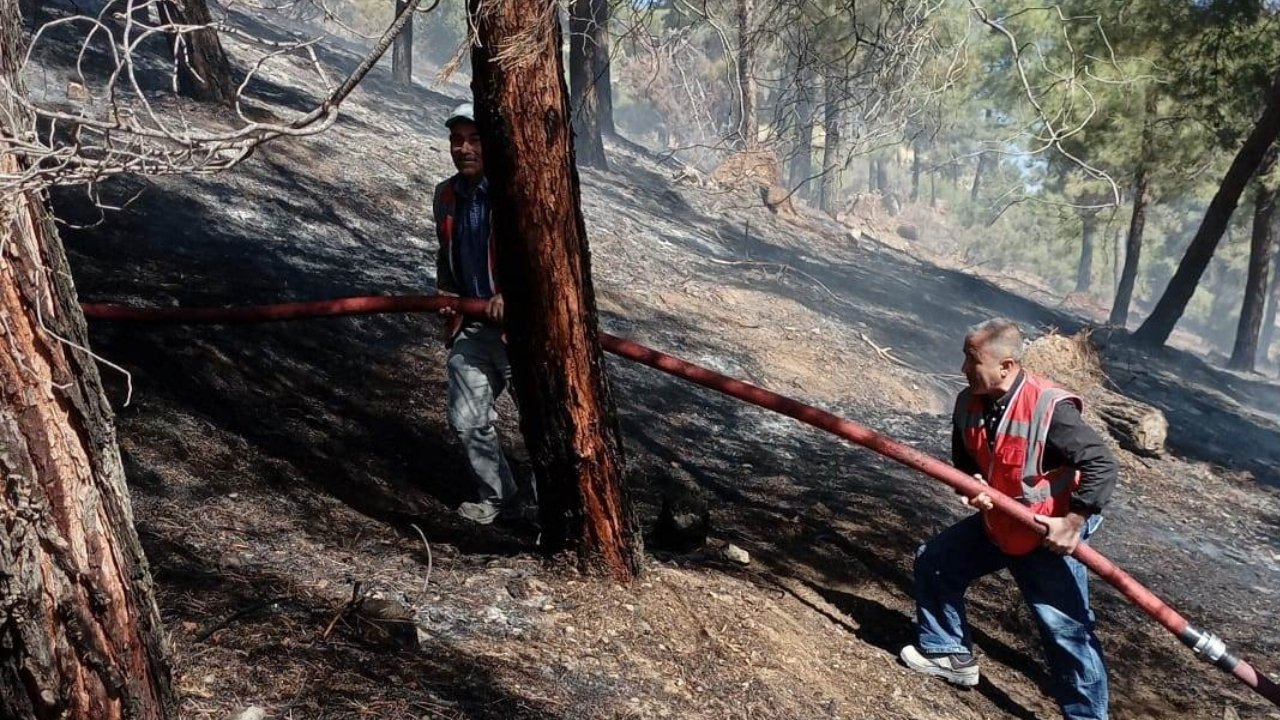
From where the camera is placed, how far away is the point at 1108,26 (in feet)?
53.7

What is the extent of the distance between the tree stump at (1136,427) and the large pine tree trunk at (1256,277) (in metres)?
10.5

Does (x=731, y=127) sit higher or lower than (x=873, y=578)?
higher

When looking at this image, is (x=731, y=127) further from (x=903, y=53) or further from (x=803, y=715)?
(x=803, y=715)

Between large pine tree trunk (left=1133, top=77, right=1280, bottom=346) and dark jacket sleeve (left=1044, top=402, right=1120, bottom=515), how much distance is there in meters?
13.8

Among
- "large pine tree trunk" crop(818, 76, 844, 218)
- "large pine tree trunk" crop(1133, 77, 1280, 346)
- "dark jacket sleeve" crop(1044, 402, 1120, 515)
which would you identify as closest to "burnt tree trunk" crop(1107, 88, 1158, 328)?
"large pine tree trunk" crop(1133, 77, 1280, 346)

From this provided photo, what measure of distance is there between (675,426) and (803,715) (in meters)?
4.14

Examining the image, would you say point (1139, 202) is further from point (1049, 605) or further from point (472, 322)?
point (472, 322)

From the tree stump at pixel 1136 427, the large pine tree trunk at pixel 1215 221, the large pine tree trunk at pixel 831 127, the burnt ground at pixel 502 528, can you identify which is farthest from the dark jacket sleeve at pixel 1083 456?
the large pine tree trunk at pixel 1215 221

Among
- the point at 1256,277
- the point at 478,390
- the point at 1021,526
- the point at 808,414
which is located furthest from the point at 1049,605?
the point at 1256,277

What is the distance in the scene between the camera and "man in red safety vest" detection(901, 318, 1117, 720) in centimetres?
388

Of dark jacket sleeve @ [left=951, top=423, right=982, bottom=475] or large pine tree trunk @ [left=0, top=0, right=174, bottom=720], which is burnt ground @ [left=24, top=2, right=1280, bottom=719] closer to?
large pine tree trunk @ [left=0, top=0, right=174, bottom=720]

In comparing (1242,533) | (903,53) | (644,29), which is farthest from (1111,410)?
(644,29)

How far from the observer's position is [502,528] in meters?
4.97

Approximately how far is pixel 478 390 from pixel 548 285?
3.81 ft
